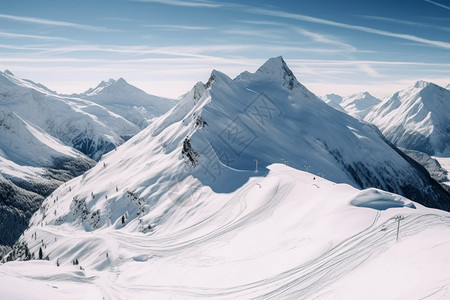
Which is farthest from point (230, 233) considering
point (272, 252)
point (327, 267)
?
point (327, 267)

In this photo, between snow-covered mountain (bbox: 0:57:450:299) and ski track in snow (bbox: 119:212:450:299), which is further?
ski track in snow (bbox: 119:212:450:299)

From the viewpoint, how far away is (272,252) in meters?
55.5

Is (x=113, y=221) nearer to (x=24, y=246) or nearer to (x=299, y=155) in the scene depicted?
(x=24, y=246)

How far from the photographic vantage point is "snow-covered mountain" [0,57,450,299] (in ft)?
138

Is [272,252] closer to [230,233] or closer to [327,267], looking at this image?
[327,267]

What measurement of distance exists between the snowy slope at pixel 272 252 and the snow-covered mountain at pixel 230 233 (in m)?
0.24

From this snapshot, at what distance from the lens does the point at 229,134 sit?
14738 cm

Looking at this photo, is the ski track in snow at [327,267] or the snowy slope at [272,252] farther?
the ski track in snow at [327,267]

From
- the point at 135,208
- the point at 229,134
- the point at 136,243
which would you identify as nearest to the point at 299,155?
the point at 229,134

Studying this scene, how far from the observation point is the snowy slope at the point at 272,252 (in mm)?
38250

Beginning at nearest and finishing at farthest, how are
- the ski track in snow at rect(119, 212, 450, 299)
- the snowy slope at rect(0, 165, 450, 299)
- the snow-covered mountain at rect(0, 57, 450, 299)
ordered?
the snowy slope at rect(0, 165, 450, 299) < the snow-covered mountain at rect(0, 57, 450, 299) < the ski track in snow at rect(119, 212, 450, 299)

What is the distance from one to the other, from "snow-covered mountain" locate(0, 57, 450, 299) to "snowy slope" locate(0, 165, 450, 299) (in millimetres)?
236

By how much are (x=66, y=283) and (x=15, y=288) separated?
61.1 ft

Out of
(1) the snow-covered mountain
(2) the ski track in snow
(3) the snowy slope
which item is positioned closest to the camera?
(3) the snowy slope
